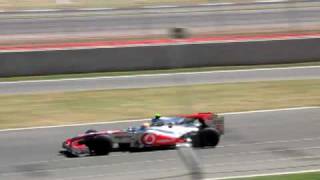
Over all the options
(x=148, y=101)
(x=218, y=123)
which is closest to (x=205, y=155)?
(x=218, y=123)

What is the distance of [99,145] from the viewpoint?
12344mm

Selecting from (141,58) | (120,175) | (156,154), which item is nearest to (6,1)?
(141,58)

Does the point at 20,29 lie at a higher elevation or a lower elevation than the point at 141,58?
higher

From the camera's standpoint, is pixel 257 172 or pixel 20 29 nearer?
pixel 257 172

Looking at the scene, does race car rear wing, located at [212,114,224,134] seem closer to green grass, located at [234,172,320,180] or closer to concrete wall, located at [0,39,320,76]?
green grass, located at [234,172,320,180]

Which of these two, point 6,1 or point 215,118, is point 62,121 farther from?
point 6,1

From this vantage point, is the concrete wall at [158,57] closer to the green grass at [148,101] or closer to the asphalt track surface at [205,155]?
the green grass at [148,101]

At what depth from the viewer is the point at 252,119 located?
51.4 feet

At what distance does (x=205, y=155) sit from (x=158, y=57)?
11.9 meters

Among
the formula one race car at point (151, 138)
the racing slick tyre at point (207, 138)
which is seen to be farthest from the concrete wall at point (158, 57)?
the racing slick tyre at point (207, 138)

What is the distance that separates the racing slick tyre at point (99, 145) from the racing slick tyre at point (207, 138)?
1432mm

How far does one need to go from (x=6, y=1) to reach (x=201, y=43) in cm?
1871

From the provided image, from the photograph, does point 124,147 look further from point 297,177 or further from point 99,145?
point 297,177

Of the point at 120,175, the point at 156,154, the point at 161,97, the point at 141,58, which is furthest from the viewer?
the point at 141,58
